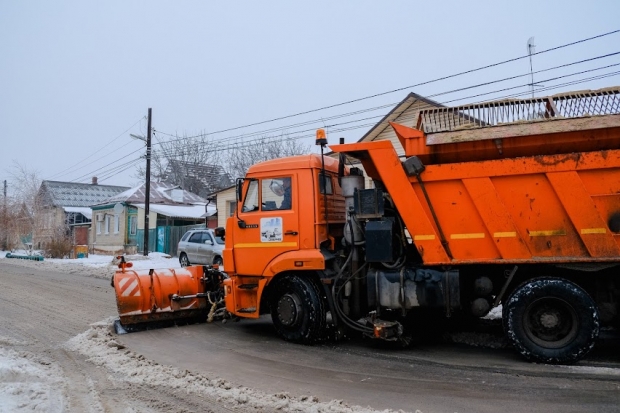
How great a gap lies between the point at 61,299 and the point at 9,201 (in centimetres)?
3152

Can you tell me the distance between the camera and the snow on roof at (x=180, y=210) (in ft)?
106

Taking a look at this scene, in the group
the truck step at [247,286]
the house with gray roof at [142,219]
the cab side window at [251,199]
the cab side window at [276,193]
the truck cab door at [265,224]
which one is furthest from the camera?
the house with gray roof at [142,219]

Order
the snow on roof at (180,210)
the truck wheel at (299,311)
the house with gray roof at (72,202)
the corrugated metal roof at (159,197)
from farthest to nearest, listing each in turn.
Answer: the house with gray roof at (72,202) → the corrugated metal roof at (159,197) → the snow on roof at (180,210) → the truck wheel at (299,311)

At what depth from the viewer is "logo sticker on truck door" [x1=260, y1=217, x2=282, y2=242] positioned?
7371 mm

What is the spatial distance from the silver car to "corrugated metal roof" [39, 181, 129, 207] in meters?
34.2

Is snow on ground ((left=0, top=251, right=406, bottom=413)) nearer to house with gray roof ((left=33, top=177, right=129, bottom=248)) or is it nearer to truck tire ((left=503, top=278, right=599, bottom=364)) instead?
truck tire ((left=503, top=278, right=599, bottom=364))

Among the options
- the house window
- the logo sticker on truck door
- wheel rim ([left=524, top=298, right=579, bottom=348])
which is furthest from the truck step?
the house window

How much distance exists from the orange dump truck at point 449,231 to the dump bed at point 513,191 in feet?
0.04

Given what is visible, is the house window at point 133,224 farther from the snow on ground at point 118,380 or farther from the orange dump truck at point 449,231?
the snow on ground at point 118,380

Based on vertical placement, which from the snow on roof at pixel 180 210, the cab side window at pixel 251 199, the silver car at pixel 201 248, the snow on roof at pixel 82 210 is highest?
the snow on roof at pixel 82 210

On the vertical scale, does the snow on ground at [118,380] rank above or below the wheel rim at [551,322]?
below

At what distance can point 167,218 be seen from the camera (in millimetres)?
32875

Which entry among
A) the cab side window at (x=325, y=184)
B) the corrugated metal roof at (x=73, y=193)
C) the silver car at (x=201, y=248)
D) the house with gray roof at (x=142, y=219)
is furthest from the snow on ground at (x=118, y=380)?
the corrugated metal roof at (x=73, y=193)

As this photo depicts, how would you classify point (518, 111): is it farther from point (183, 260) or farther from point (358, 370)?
point (183, 260)
